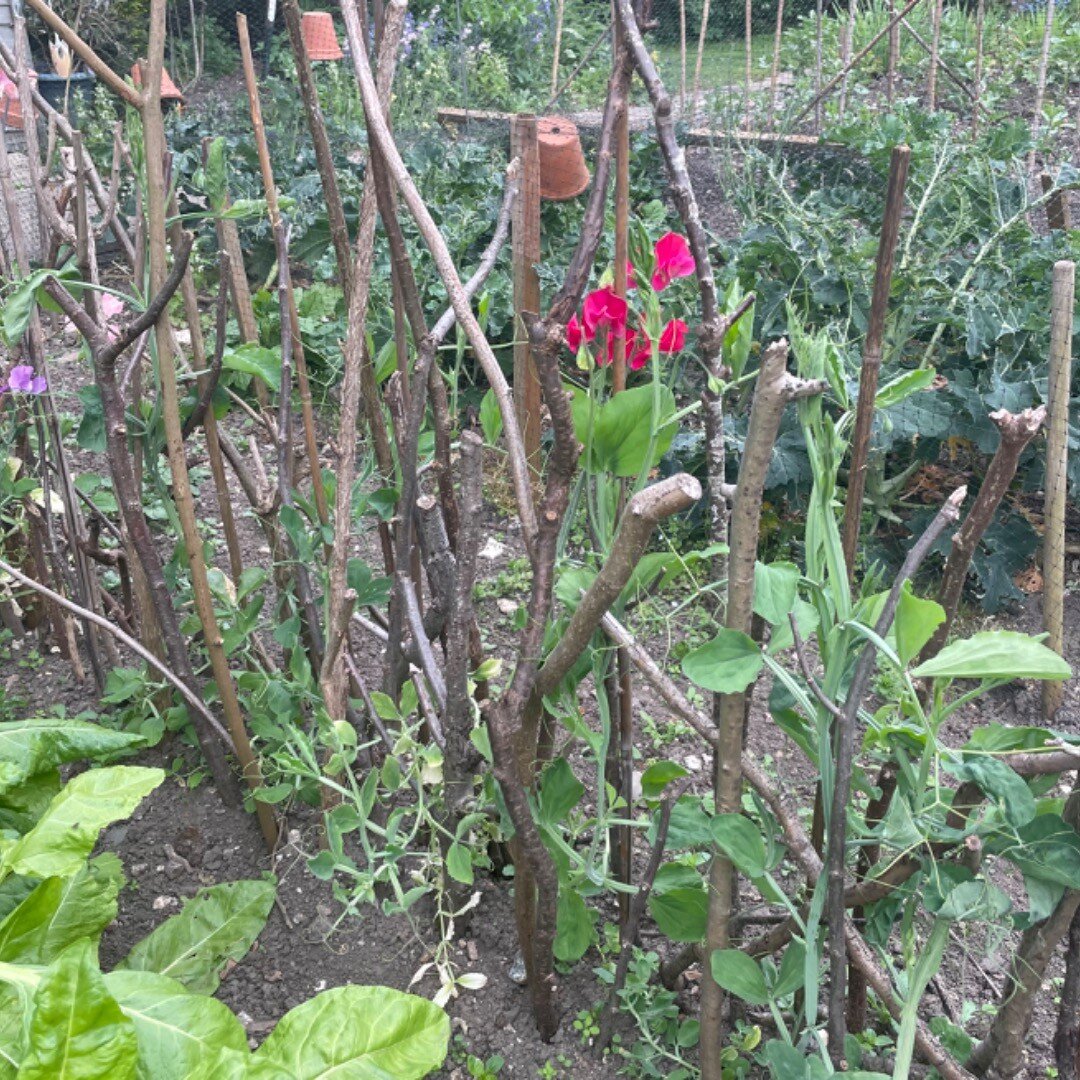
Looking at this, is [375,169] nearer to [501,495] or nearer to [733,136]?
[501,495]

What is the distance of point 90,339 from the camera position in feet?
4.85

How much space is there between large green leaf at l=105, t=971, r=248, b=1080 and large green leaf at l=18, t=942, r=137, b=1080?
21cm

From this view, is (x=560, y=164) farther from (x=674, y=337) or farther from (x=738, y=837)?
(x=738, y=837)

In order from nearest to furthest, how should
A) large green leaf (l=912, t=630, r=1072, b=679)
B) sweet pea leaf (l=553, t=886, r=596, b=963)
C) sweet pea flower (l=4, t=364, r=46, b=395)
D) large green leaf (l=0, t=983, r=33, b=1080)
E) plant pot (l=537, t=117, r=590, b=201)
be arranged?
large green leaf (l=912, t=630, r=1072, b=679) → large green leaf (l=0, t=983, r=33, b=1080) → sweet pea leaf (l=553, t=886, r=596, b=963) → sweet pea flower (l=4, t=364, r=46, b=395) → plant pot (l=537, t=117, r=590, b=201)

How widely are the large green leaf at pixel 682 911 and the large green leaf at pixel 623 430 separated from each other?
526 millimetres

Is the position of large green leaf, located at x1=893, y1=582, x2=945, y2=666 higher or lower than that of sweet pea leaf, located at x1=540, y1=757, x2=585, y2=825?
higher

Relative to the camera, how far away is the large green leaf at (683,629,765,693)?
1.04 metres

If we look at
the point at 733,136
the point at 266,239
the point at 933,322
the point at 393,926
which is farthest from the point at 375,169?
the point at 733,136

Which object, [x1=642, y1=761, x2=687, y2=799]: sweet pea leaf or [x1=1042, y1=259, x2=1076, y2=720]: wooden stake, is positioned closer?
[x1=642, y1=761, x2=687, y2=799]: sweet pea leaf

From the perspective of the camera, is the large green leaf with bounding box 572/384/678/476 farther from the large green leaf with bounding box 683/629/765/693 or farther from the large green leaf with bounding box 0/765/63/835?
the large green leaf with bounding box 0/765/63/835

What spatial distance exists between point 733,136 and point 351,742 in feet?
14.9

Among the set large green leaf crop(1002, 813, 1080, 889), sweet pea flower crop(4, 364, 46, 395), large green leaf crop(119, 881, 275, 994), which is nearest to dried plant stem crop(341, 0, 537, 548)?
large green leaf crop(1002, 813, 1080, 889)

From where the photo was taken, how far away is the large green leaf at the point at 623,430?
1.19 meters

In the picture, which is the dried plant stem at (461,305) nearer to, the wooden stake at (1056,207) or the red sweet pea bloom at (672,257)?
the red sweet pea bloom at (672,257)
